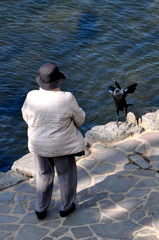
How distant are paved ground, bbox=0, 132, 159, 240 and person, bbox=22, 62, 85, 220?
1.77 ft

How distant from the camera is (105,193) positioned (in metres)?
6.76

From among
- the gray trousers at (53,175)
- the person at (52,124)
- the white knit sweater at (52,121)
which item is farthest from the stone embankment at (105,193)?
the white knit sweater at (52,121)

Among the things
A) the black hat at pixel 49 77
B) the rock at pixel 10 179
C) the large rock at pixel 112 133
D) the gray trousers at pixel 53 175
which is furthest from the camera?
the large rock at pixel 112 133

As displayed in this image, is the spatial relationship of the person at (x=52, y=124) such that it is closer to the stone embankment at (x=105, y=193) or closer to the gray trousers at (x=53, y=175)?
the gray trousers at (x=53, y=175)

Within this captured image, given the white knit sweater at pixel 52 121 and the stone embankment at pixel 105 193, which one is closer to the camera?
the white knit sweater at pixel 52 121

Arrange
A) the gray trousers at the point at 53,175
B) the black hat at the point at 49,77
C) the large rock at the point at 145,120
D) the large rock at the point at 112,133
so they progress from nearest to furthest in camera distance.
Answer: the black hat at the point at 49,77 → the gray trousers at the point at 53,175 → the large rock at the point at 112,133 → the large rock at the point at 145,120

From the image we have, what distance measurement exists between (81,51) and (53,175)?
8.40 metres

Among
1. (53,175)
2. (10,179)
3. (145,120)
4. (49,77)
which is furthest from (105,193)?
(145,120)

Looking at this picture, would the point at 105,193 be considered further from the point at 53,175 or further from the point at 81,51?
the point at 81,51

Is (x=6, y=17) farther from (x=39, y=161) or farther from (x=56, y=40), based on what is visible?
(x=39, y=161)

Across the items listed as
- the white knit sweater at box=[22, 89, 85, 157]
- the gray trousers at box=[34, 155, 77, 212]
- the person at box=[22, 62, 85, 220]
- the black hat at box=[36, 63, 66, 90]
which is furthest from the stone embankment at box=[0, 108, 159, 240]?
the black hat at box=[36, 63, 66, 90]

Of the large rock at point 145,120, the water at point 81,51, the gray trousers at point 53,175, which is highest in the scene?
the gray trousers at point 53,175

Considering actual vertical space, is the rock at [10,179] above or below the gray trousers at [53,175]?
below

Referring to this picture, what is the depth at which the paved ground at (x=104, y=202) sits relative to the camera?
19.6ft
